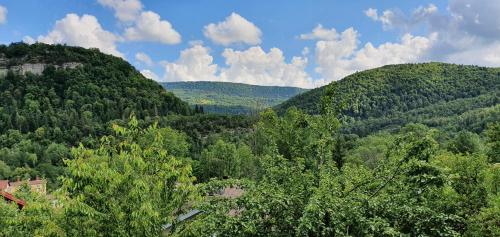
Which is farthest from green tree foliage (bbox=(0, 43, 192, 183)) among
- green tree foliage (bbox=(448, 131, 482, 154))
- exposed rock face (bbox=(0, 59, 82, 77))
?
green tree foliage (bbox=(448, 131, 482, 154))

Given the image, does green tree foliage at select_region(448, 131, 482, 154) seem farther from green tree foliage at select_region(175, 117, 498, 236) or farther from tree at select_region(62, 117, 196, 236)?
tree at select_region(62, 117, 196, 236)

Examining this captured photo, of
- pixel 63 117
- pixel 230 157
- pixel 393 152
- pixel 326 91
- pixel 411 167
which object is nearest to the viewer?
pixel 411 167

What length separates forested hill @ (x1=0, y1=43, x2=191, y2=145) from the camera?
142 meters

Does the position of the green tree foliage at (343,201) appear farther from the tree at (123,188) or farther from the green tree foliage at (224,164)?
the green tree foliage at (224,164)

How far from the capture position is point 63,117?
148m

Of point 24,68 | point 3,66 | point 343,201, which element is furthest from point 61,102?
point 343,201

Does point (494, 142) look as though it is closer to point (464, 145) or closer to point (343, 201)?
point (464, 145)

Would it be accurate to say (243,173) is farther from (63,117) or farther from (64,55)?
(64,55)

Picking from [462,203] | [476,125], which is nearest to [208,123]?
[476,125]

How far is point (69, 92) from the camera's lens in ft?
547

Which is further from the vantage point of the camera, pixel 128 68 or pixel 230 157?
pixel 128 68

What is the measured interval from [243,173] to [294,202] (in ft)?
253

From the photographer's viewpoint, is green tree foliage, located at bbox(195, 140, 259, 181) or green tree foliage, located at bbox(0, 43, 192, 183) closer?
green tree foliage, located at bbox(195, 140, 259, 181)

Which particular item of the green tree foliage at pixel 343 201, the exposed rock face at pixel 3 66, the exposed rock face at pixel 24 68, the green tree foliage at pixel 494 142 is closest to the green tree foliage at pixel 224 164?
the green tree foliage at pixel 494 142
